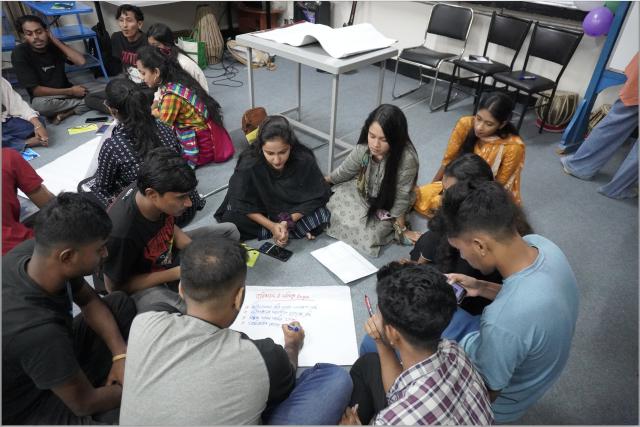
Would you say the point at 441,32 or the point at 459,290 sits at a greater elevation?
the point at 441,32

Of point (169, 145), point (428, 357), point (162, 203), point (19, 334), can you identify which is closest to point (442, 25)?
point (169, 145)

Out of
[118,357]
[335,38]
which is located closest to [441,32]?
[335,38]

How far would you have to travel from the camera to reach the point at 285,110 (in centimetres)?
365

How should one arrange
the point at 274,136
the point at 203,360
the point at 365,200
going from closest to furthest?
the point at 203,360
the point at 274,136
the point at 365,200

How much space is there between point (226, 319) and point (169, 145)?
5.10ft

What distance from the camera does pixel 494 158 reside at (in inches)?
88.0

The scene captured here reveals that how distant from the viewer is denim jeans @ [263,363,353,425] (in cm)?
111

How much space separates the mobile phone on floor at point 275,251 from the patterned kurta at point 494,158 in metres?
0.88

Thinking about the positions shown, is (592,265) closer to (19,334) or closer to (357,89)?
(19,334)

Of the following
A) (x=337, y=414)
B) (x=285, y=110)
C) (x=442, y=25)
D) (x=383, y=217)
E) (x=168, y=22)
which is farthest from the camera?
(x=168, y=22)

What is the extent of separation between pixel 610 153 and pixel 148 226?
10.1 ft

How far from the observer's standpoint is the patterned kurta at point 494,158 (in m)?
2.21

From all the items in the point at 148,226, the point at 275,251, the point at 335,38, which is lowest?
the point at 275,251

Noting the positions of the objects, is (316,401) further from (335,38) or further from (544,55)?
(544,55)
